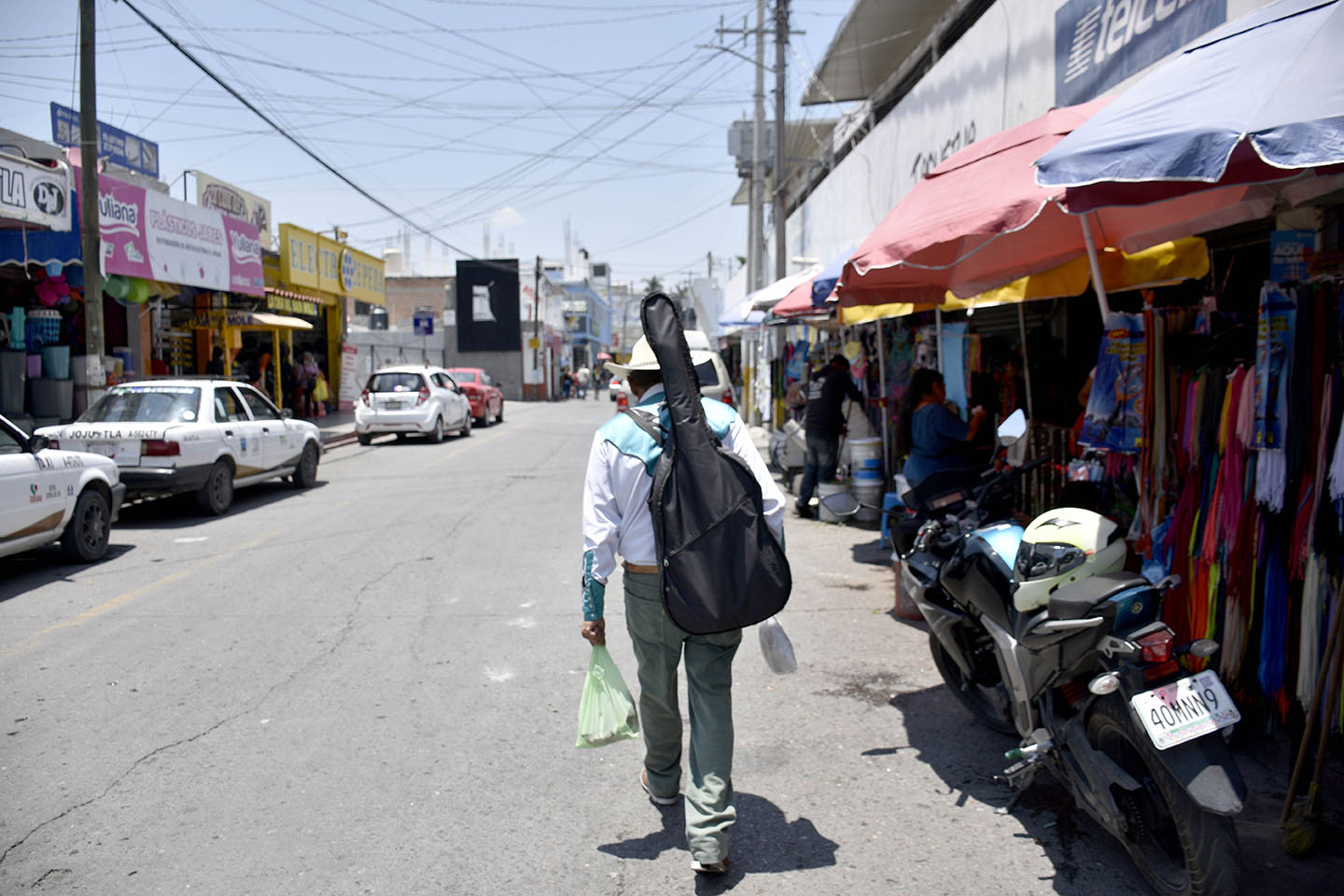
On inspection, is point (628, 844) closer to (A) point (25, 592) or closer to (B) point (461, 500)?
(A) point (25, 592)

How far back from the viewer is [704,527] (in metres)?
3.33

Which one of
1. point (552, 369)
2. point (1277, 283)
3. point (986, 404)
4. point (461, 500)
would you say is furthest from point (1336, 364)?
point (552, 369)

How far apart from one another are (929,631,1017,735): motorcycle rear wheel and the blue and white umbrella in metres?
2.18

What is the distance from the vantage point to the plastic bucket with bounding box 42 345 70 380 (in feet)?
50.4

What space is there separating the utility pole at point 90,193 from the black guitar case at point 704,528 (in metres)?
12.4

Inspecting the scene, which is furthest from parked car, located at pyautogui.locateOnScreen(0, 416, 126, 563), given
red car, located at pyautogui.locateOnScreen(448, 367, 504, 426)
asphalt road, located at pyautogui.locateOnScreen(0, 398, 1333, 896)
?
red car, located at pyautogui.locateOnScreen(448, 367, 504, 426)

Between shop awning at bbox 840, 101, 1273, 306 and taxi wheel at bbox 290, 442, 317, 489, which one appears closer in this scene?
shop awning at bbox 840, 101, 1273, 306

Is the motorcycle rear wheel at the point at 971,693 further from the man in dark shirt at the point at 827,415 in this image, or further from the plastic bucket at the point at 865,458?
the man in dark shirt at the point at 827,415

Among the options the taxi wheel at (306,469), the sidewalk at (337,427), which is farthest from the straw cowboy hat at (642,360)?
the sidewalk at (337,427)

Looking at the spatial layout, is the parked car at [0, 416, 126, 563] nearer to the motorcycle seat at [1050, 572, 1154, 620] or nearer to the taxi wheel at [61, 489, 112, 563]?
the taxi wheel at [61, 489, 112, 563]

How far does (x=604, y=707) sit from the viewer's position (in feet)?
12.0

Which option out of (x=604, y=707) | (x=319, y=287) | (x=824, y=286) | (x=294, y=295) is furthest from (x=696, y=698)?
(x=319, y=287)

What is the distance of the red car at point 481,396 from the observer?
27438 mm

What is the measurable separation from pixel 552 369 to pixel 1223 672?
52.7 m
